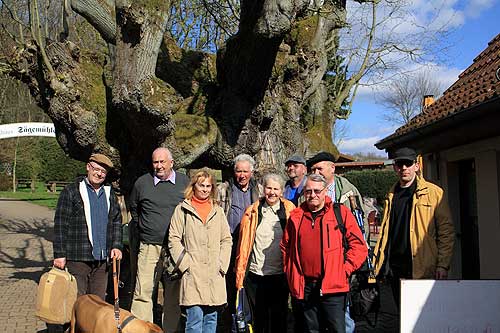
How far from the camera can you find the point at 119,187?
823 cm

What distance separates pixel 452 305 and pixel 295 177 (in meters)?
2.00

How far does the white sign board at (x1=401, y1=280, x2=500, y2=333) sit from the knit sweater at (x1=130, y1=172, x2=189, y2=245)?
2.35m

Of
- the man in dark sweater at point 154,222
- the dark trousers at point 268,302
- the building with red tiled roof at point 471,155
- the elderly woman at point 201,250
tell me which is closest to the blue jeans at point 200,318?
the elderly woman at point 201,250

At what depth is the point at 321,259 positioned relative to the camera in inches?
174

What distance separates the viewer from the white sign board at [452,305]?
434cm

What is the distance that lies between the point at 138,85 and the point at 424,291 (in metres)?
3.73

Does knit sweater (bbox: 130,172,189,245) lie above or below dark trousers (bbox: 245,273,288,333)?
above

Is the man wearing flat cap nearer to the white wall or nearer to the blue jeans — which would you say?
the blue jeans

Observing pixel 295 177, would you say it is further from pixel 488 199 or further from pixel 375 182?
pixel 375 182

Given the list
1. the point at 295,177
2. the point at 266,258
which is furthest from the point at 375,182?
the point at 266,258

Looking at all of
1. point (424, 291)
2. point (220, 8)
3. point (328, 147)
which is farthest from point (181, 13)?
point (424, 291)

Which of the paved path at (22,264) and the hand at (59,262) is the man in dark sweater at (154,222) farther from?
the paved path at (22,264)

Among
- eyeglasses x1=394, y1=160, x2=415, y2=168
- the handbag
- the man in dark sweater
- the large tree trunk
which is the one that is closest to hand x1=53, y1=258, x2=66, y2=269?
the man in dark sweater

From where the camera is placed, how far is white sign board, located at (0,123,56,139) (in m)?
13.1
